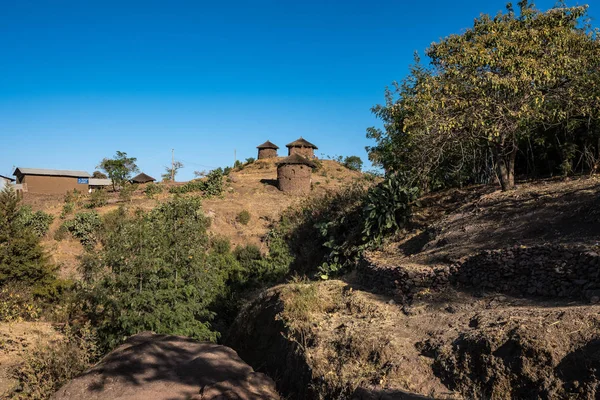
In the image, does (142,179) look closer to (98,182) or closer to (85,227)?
(98,182)

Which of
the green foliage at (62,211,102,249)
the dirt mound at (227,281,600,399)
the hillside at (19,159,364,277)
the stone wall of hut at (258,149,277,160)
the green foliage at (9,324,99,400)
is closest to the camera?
the dirt mound at (227,281,600,399)

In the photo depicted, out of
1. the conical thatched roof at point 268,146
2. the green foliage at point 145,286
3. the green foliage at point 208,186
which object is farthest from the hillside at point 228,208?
the conical thatched roof at point 268,146

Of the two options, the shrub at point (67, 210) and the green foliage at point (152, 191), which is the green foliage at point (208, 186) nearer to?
the green foliage at point (152, 191)

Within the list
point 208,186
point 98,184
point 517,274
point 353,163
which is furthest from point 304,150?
point 517,274

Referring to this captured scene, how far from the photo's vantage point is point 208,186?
3528cm

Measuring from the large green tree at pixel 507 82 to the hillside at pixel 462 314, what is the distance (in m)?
→ 2.02

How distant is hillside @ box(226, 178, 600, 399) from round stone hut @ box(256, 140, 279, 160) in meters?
46.6

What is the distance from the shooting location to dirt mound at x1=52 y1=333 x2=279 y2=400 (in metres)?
5.54

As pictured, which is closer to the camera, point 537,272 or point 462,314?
point 462,314

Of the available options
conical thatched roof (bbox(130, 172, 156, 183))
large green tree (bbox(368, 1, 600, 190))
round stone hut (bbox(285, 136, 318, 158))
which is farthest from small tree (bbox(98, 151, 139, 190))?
large green tree (bbox(368, 1, 600, 190))

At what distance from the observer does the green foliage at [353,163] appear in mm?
58141

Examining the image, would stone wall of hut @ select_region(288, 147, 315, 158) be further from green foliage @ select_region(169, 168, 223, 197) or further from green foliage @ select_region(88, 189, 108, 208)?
green foliage @ select_region(88, 189, 108, 208)

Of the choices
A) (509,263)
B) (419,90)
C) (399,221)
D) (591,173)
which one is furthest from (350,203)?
(509,263)

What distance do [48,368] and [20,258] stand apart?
33.8 feet
